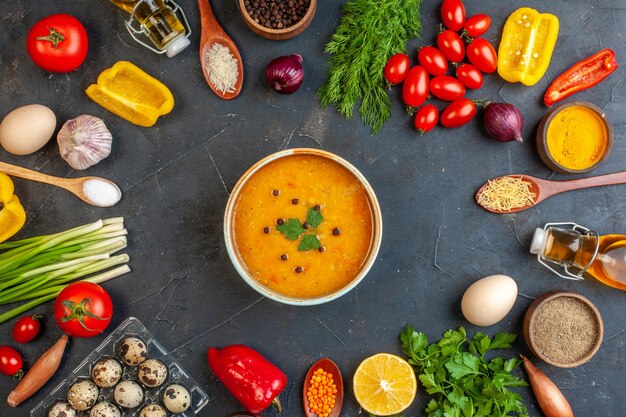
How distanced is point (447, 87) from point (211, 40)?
42.6 inches

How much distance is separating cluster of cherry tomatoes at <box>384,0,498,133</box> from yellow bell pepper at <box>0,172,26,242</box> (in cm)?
175

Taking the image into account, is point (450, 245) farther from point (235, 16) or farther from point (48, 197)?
point (48, 197)

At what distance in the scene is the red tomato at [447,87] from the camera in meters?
2.95

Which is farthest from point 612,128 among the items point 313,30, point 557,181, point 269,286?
point 269,286

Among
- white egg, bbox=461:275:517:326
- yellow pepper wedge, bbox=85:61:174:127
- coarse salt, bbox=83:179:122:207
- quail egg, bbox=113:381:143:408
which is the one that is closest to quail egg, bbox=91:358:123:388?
quail egg, bbox=113:381:143:408

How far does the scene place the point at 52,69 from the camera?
294 centimetres

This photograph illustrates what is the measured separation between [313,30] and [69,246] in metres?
1.47

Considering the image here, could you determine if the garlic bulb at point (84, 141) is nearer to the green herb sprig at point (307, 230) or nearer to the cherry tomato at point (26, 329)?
the cherry tomato at point (26, 329)

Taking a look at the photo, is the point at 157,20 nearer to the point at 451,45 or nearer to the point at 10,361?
the point at 451,45

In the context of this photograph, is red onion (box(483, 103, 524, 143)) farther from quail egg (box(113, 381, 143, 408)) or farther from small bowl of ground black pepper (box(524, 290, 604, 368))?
quail egg (box(113, 381, 143, 408))

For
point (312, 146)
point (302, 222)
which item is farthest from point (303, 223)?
point (312, 146)

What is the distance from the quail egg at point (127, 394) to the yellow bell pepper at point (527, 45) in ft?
7.00

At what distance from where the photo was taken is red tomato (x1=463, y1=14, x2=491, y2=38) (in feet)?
9.74

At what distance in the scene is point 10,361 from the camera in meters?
2.88
